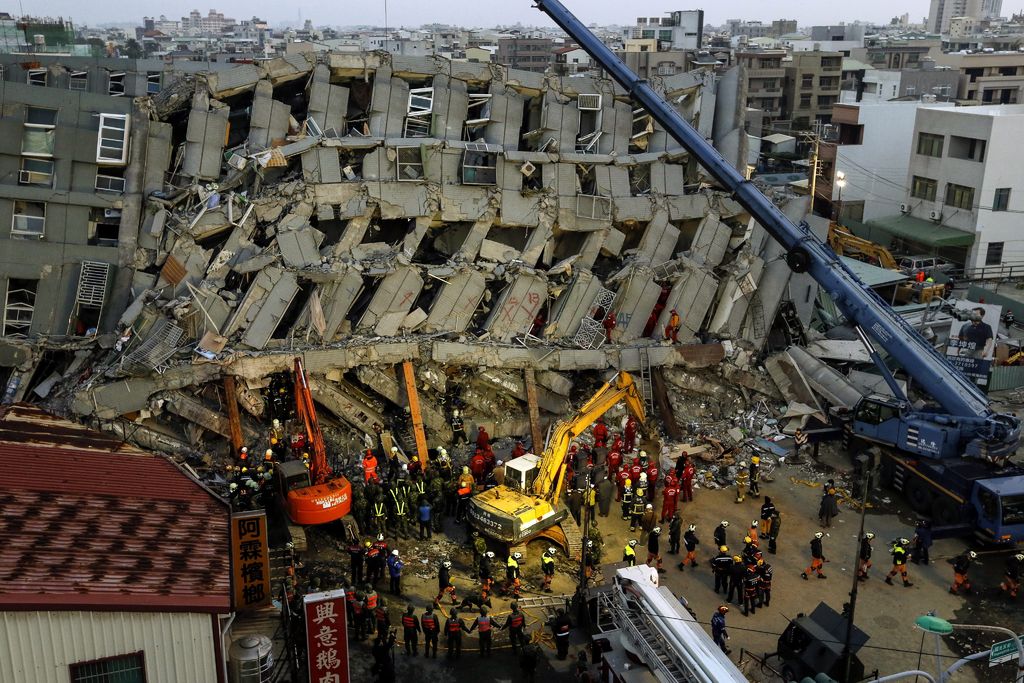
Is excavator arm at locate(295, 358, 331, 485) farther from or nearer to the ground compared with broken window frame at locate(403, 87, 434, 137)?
nearer to the ground

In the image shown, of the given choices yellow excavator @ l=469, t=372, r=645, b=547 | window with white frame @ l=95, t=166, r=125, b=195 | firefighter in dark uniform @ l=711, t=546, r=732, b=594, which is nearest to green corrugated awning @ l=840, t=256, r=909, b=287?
yellow excavator @ l=469, t=372, r=645, b=547

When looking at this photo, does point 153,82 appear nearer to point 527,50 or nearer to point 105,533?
point 105,533

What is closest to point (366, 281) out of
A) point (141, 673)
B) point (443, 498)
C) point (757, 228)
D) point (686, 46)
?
point (443, 498)

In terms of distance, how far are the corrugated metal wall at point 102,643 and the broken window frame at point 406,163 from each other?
18.5 meters

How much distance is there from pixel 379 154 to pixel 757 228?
12.7 metres

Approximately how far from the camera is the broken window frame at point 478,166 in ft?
95.7

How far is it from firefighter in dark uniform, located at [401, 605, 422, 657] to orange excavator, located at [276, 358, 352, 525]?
3653 millimetres

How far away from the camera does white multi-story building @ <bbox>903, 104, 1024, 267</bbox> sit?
4147 centimetres

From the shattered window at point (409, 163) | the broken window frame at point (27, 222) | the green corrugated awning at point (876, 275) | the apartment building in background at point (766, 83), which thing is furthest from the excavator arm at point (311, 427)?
the apartment building in background at point (766, 83)

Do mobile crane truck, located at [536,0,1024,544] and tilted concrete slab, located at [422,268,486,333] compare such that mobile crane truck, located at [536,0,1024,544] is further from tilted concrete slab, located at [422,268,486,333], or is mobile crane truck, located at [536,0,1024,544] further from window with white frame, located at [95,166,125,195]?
window with white frame, located at [95,166,125,195]

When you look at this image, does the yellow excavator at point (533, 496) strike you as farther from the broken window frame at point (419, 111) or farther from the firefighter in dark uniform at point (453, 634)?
the broken window frame at point (419, 111)

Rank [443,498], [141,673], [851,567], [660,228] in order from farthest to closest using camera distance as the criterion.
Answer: [660,228]
[443,498]
[851,567]
[141,673]

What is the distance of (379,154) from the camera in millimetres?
28734

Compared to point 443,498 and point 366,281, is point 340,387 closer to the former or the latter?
point 366,281
